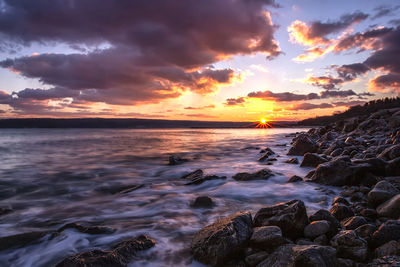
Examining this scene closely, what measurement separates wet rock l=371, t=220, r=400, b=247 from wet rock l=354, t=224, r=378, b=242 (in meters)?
0.08

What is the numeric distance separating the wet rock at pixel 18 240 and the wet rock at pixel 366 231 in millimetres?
5404

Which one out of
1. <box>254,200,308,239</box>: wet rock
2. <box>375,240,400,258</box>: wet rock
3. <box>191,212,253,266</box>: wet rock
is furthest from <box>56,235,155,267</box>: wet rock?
<box>375,240,400,258</box>: wet rock

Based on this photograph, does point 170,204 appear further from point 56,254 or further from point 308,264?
point 308,264

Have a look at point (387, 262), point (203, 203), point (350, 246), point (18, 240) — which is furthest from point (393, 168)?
point (18, 240)

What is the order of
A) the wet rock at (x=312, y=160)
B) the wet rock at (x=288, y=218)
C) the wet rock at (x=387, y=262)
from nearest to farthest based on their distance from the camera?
the wet rock at (x=387, y=262), the wet rock at (x=288, y=218), the wet rock at (x=312, y=160)

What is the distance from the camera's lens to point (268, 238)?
125 inches

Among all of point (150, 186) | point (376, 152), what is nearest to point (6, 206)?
point (150, 186)

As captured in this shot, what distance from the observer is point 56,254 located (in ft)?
12.9

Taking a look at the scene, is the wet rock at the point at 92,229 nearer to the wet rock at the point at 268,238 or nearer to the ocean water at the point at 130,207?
the ocean water at the point at 130,207

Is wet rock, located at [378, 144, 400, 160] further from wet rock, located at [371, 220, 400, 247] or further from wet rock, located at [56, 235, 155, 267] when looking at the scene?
wet rock, located at [56, 235, 155, 267]

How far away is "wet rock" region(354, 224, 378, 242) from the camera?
10.3 ft

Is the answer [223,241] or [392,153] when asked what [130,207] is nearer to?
[223,241]

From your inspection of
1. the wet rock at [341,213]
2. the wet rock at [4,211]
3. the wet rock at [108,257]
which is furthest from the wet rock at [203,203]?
the wet rock at [4,211]

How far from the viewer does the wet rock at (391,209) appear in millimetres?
3812
